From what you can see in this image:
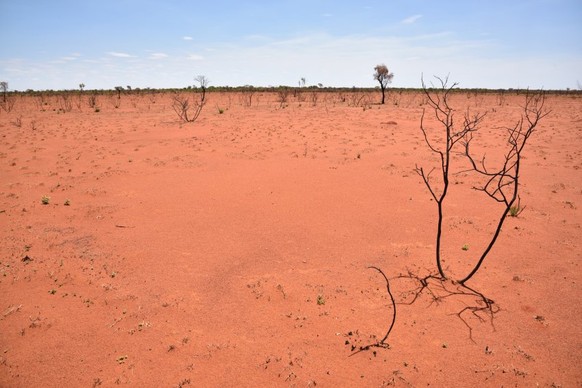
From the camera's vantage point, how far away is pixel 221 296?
3.92 meters

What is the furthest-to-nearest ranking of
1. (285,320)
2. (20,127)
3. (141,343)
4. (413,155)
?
1. (20,127)
2. (413,155)
3. (285,320)
4. (141,343)

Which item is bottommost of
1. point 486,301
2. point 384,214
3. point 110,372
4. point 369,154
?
point 110,372

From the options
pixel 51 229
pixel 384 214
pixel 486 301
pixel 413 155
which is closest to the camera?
pixel 486 301

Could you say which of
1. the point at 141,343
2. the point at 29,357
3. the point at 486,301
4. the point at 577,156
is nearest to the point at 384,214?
the point at 486,301

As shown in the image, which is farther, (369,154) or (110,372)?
(369,154)

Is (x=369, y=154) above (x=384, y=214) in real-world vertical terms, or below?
above

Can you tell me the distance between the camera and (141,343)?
126 inches

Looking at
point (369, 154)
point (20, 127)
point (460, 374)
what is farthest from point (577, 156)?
point (20, 127)

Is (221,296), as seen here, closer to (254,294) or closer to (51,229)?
(254,294)

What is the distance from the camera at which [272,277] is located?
14.0 ft

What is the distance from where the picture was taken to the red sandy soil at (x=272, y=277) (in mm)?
2975

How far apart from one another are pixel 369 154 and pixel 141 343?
8.36m

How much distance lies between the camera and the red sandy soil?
9.76 ft

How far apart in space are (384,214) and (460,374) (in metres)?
3.42
